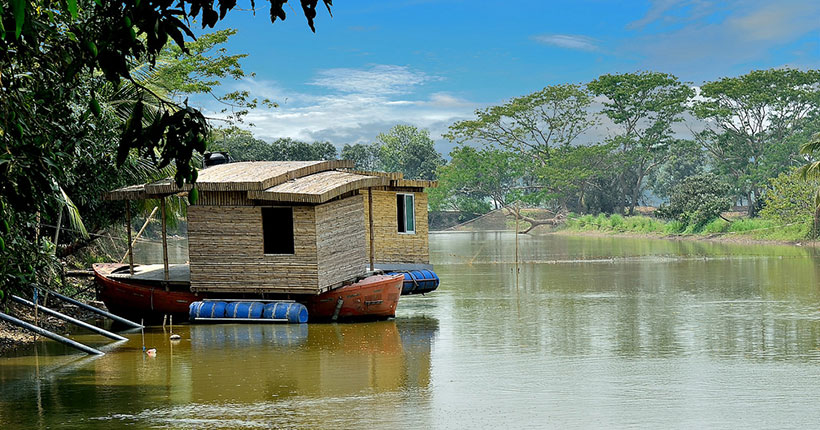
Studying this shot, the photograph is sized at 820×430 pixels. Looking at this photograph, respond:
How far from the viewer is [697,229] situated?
39.3 m

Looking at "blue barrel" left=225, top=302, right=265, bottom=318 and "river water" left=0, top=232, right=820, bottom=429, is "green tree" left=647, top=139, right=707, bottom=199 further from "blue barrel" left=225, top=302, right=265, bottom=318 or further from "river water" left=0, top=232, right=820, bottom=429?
"blue barrel" left=225, top=302, right=265, bottom=318

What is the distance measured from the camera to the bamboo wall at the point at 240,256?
44.2 ft

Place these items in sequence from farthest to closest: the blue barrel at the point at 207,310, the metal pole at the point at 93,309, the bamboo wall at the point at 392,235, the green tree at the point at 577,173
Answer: the green tree at the point at 577,173
the bamboo wall at the point at 392,235
the blue barrel at the point at 207,310
the metal pole at the point at 93,309

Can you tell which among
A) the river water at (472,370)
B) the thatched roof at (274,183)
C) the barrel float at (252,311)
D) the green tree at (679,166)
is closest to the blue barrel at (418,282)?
the river water at (472,370)

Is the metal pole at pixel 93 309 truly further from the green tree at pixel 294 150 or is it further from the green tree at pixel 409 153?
the green tree at pixel 409 153

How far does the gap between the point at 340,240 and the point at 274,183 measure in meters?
1.47

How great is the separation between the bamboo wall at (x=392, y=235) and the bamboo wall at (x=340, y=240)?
3.07 meters

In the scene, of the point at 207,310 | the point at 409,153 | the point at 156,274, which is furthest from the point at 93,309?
the point at 409,153

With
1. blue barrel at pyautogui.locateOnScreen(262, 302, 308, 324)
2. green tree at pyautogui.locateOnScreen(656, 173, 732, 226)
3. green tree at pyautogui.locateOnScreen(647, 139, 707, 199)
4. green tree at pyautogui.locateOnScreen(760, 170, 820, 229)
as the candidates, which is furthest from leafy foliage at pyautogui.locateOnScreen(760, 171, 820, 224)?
blue barrel at pyautogui.locateOnScreen(262, 302, 308, 324)

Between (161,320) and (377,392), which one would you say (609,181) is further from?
(377,392)

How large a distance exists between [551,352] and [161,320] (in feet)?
23.6

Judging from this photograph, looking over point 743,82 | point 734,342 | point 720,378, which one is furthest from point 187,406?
point 743,82

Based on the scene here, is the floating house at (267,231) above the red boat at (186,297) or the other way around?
above

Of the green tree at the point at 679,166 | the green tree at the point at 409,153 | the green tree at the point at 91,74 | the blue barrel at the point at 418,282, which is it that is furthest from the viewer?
the green tree at the point at 409,153
